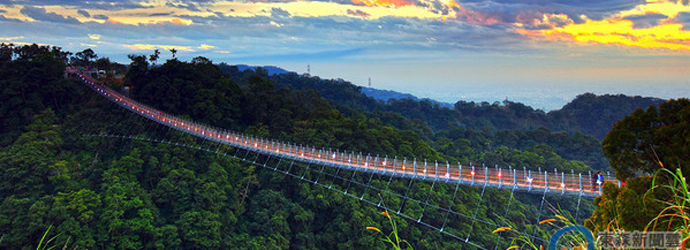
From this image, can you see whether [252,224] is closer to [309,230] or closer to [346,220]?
[309,230]

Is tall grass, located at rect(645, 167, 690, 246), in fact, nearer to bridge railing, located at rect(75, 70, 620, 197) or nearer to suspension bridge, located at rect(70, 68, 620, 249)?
suspension bridge, located at rect(70, 68, 620, 249)

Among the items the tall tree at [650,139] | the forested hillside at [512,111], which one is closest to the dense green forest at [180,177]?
the tall tree at [650,139]

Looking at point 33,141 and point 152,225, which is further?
point 33,141

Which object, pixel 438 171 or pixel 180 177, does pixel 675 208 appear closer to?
pixel 438 171

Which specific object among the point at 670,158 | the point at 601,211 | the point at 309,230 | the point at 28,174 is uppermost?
the point at 670,158

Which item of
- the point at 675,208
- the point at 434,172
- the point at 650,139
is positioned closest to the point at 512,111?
the point at 434,172

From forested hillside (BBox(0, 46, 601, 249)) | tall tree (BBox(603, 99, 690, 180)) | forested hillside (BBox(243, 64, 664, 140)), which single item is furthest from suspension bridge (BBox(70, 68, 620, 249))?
forested hillside (BBox(243, 64, 664, 140))

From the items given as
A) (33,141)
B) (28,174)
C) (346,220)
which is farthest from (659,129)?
(33,141)
